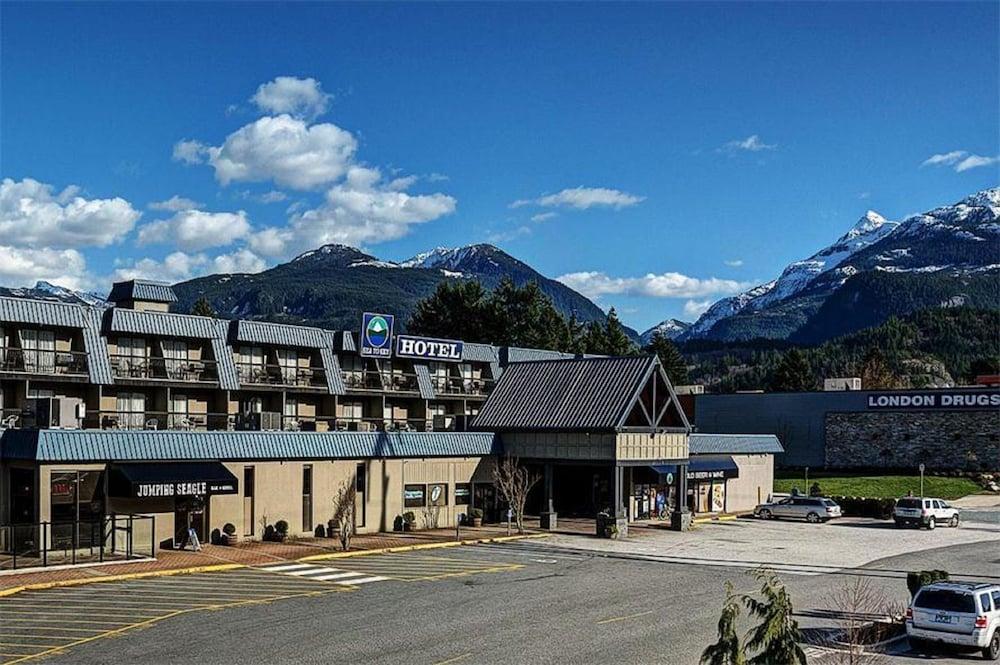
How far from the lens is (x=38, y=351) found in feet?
170

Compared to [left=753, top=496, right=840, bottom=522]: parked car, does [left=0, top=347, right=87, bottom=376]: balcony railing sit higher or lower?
higher

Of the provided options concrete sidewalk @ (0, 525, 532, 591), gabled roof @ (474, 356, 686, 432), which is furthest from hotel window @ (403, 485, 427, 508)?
gabled roof @ (474, 356, 686, 432)

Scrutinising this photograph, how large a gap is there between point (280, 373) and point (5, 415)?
15796 mm

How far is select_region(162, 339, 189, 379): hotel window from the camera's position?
5662 cm

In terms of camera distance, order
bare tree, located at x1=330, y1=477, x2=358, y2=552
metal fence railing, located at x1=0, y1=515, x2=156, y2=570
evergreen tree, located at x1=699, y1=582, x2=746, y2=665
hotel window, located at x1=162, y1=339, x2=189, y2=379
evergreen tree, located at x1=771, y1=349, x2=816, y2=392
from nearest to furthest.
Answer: evergreen tree, located at x1=699, y1=582, x2=746, y2=665, metal fence railing, located at x1=0, y1=515, x2=156, y2=570, bare tree, located at x1=330, y1=477, x2=358, y2=552, hotel window, located at x1=162, y1=339, x2=189, y2=379, evergreen tree, located at x1=771, y1=349, x2=816, y2=392

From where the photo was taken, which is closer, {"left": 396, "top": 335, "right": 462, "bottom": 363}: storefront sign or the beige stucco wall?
{"left": 396, "top": 335, "right": 462, "bottom": 363}: storefront sign

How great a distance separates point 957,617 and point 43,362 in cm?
4267

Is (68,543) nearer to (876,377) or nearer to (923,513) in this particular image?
(923,513)

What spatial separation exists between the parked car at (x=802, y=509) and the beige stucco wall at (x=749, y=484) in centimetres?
347

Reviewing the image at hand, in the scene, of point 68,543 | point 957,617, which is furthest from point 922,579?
point 68,543

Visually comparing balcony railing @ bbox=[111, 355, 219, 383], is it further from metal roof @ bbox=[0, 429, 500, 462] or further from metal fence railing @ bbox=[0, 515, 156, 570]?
metal fence railing @ bbox=[0, 515, 156, 570]

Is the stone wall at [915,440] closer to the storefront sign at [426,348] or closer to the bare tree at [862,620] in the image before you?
the storefront sign at [426,348]

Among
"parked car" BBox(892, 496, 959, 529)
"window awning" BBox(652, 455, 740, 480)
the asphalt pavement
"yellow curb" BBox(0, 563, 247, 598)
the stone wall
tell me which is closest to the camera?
the asphalt pavement

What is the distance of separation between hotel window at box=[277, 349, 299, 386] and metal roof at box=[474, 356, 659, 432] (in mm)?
11109
